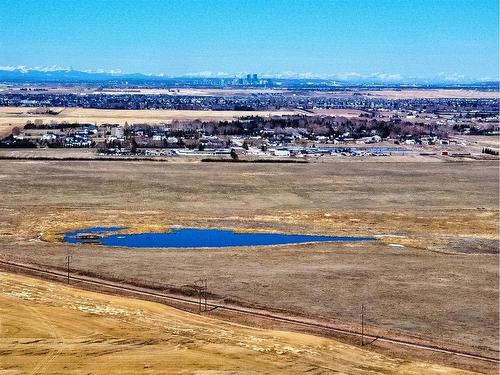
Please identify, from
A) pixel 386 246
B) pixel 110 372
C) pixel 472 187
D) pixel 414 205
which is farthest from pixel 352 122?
pixel 110 372

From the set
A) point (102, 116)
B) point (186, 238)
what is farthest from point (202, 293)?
point (102, 116)

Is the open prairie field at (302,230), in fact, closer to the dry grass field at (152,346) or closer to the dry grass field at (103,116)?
the dry grass field at (152,346)

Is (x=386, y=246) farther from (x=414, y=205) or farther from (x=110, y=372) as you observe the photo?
(x=110, y=372)

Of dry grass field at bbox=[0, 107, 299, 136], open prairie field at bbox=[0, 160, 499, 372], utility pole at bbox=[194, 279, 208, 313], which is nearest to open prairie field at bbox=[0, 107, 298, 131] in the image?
dry grass field at bbox=[0, 107, 299, 136]

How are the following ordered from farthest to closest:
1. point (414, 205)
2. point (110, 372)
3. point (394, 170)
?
1. point (394, 170)
2. point (414, 205)
3. point (110, 372)

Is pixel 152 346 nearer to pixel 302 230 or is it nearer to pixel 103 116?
pixel 302 230

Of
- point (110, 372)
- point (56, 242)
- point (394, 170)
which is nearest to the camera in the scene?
point (110, 372)
